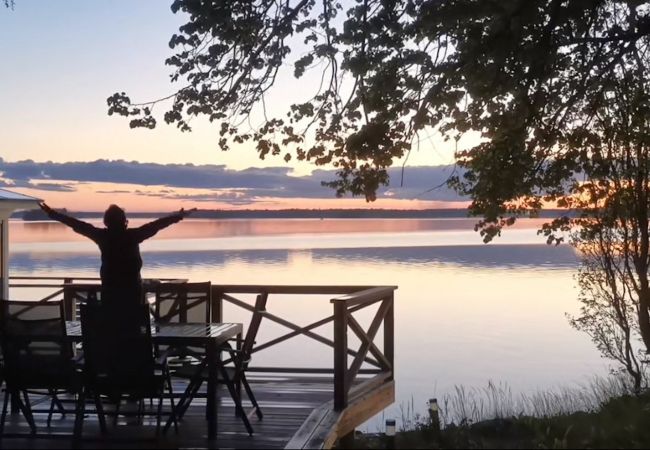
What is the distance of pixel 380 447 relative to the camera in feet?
23.3

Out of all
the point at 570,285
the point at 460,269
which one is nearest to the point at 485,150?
the point at 570,285

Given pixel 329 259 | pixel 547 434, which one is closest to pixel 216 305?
pixel 547 434

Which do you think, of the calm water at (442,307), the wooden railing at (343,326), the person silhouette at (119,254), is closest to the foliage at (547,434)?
the wooden railing at (343,326)

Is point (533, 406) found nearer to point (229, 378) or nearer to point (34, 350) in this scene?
point (229, 378)

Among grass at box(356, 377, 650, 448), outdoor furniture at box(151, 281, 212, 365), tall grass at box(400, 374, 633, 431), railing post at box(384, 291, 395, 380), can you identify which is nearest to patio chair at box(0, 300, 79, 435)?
outdoor furniture at box(151, 281, 212, 365)

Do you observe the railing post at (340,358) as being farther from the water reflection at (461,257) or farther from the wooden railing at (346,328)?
the water reflection at (461,257)

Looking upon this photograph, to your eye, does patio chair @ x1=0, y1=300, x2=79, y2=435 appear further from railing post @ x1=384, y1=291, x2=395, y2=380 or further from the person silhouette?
railing post @ x1=384, y1=291, x2=395, y2=380

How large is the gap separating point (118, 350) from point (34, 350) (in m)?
0.60

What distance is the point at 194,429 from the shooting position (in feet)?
20.0

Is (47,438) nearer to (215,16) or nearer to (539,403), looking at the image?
(215,16)

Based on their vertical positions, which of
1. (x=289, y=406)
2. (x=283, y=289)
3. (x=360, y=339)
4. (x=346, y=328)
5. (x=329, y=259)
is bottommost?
(x=329, y=259)

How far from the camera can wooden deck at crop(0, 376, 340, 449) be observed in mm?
5598

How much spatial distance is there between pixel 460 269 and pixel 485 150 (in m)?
34.3

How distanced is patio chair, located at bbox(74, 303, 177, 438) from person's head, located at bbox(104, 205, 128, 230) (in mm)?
626
